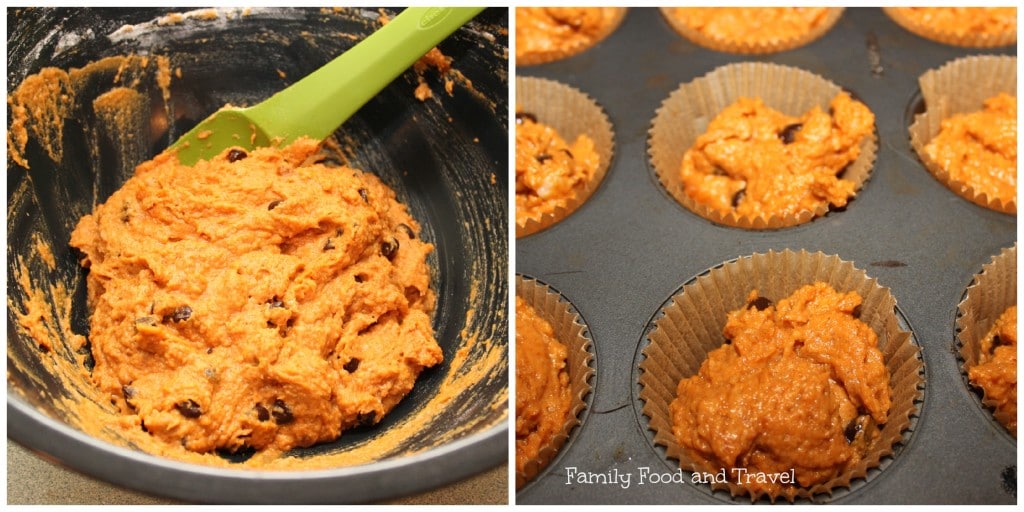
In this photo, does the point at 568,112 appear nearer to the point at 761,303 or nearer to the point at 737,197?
the point at 737,197

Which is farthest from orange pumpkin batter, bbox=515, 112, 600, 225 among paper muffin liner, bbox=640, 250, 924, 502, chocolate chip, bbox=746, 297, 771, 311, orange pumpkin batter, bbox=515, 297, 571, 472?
chocolate chip, bbox=746, 297, 771, 311

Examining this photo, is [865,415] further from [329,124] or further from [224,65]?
[224,65]

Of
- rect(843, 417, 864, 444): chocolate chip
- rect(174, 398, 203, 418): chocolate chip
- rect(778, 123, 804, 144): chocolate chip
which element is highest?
rect(174, 398, 203, 418): chocolate chip

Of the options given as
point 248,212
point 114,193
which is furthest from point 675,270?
point 114,193

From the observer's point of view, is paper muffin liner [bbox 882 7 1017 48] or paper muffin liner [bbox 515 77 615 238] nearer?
paper muffin liner [bbox 515 77 615 238]

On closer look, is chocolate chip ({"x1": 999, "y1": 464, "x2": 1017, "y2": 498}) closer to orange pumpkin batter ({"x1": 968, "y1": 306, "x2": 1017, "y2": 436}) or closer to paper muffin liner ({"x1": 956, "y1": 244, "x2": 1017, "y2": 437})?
orange pumpkin batter ({"x1": 968, "y1": 306, "x2": 1017, "y2": 436})

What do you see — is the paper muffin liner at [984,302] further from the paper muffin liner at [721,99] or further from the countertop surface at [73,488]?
the countertop surface at [73,488]

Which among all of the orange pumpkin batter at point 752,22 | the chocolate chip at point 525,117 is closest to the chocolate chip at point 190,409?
the chocolate chip at point 525,117
